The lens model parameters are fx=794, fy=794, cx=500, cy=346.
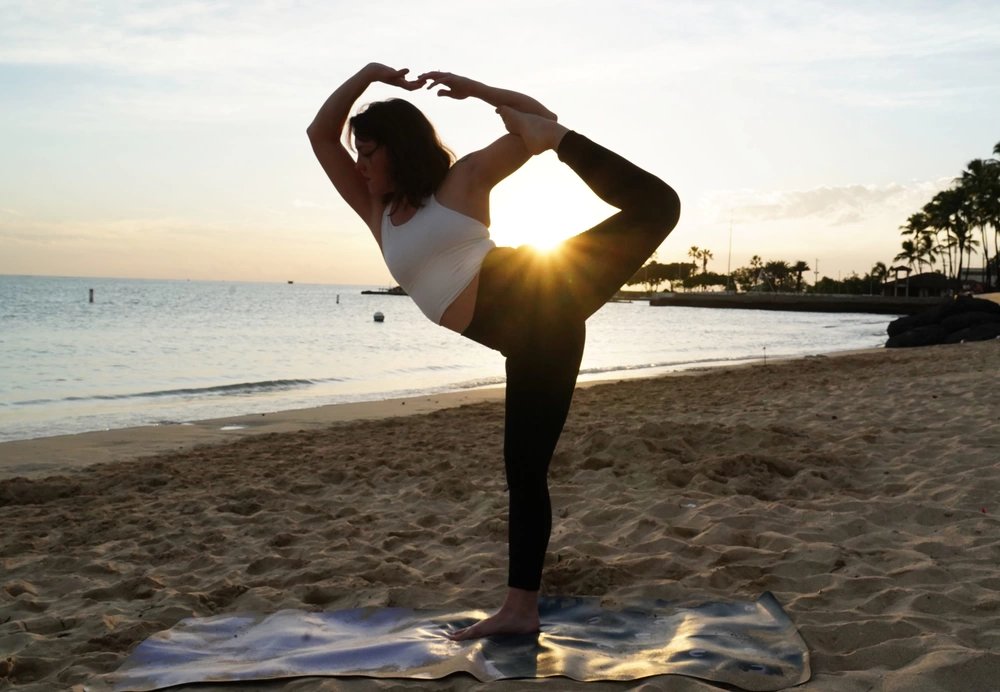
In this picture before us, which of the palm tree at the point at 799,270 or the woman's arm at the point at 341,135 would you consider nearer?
the woman's arm at the point at 341,135

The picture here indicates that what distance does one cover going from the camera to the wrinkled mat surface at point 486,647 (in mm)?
2463

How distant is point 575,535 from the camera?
13.5 feet

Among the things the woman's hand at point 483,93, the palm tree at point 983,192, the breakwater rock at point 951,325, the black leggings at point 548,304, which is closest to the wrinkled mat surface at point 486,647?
the black leggings at point 548,304

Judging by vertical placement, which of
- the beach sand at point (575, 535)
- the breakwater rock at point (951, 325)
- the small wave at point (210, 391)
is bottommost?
the small wave at point (210, 391)

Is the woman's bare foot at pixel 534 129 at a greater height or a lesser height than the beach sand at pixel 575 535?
greater

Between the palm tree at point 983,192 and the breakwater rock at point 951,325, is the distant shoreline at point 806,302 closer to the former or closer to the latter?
the palm tree at point 983,192

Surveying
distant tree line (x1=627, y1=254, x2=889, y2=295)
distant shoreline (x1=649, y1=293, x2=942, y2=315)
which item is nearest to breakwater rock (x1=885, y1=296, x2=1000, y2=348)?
distant shoreline (x1=649, y1=293, x2=942, y2=315)

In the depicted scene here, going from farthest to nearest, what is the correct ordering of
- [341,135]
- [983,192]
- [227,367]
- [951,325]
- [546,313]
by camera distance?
1. [983,192]
2. [951,325]
3. [227,367]
4. [341,135]
5. [546,313]

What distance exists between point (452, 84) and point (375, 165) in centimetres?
36

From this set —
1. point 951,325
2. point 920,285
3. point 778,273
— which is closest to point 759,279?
point 778,273

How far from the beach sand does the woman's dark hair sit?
1.52m

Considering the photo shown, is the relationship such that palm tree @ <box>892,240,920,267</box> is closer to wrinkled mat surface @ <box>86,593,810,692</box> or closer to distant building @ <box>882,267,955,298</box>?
distant building @ <box>882,267,955,298</box>

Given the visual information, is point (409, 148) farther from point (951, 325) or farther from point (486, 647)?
point (951, 325)

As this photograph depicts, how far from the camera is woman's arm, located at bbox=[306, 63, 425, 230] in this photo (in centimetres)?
271
